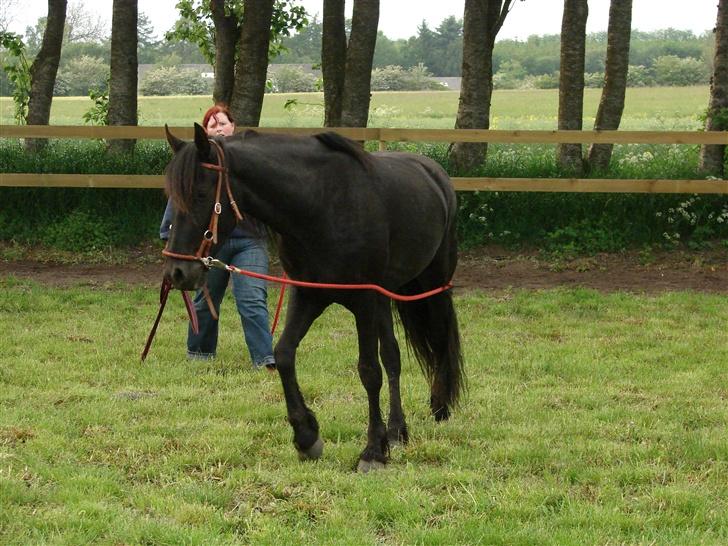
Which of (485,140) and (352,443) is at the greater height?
(485,140)

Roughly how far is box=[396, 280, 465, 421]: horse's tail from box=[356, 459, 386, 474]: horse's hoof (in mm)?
1196

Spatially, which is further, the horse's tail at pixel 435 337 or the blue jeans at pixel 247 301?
the blue jeans at pixel 247 301

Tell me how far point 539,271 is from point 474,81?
10.2 feet

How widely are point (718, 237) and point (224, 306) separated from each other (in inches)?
248

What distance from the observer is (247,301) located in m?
8.02

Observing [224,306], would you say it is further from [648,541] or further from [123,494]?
[648,541]

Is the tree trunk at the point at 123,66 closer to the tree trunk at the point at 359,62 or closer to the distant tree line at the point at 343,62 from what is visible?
the distant tree line at the point at 343,62

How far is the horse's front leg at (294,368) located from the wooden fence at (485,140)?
6.59 meters

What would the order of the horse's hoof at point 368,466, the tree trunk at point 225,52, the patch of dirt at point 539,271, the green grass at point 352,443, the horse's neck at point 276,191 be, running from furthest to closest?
the tree trunk at point 225,52 < the patch of dirt at point 539,271 < the horse's hoof at point 368,466 < the horse's neck at point 276,191 < the green grass at point 352,443

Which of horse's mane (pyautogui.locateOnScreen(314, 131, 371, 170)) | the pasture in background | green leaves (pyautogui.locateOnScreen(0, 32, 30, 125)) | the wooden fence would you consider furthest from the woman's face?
green leaves (pyautogui.locateOnScreen(0, 32, 30, 125))

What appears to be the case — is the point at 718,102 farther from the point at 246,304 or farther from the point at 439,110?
the point at 439,110

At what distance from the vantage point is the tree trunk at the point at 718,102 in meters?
13.2

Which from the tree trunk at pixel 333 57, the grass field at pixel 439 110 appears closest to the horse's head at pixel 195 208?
the tree trunk at pixel 333 57

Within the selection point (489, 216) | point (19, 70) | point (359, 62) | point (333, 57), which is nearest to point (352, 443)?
point (489, 216)
